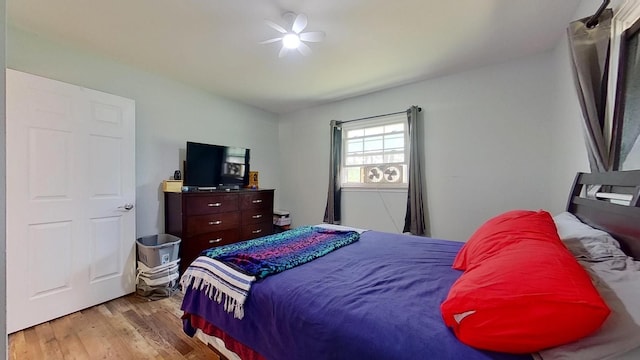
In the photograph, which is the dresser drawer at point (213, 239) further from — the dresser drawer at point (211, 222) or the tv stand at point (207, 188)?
the tv stand at point (207, 188)

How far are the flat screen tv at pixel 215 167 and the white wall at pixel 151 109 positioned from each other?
0.80ft

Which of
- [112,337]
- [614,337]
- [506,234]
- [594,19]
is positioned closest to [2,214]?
[614,337]

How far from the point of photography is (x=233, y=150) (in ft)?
12.1

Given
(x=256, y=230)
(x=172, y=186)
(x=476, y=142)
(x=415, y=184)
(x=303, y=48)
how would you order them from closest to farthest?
(x=303, y=48)
(x=476, y=142)
(x=172, y=186)
(x=415, y=184)
(x=256, y=230)

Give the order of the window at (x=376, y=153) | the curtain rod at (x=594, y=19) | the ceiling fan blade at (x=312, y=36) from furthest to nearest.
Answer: the window at (x=376, y=153), the ceiling fan blade at (x=312, y=36), the curtain rod at (x=594, y=19)

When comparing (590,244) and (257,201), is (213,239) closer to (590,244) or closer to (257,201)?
(257,201)

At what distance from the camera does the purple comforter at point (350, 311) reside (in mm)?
817

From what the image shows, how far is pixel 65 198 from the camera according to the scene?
2182mm

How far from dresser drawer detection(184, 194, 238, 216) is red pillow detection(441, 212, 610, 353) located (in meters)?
2.80

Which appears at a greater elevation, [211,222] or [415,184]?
[415,184]

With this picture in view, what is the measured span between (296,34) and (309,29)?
0.16 meters

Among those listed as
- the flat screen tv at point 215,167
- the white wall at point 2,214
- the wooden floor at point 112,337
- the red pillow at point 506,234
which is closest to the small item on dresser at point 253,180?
the flat screen tv at point 215,167

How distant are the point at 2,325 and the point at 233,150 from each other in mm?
3252

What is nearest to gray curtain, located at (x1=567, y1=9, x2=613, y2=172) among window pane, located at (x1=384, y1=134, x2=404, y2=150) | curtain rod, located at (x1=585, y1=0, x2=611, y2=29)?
curtain rod, located at (x1=585, y1=0, x2=611, y2=29)
